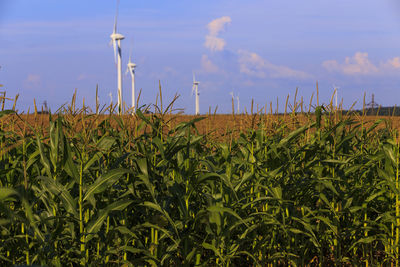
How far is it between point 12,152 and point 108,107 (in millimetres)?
2201

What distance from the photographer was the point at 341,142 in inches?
240

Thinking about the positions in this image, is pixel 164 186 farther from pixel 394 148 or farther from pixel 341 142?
pixel 394 148

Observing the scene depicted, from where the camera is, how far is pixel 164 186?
4.79 meters

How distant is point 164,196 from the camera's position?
4.82m

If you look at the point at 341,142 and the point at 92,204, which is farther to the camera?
the point at 341,142

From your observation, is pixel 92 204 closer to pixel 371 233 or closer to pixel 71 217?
pixel 71 217

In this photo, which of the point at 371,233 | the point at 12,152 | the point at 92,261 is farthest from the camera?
the point at 371,233

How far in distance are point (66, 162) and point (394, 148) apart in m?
4.87

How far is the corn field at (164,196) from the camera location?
4176mm

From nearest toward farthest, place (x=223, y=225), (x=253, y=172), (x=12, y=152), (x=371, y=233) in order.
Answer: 1. (x=223, y=225)
2. (x=253, y=172)
3. (x=12, y=152)
4. (x=371, y=233)

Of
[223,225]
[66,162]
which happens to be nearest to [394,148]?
[223,225]

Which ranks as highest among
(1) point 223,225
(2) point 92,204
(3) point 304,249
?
(2) point 92,204

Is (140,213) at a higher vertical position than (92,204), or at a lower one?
lower

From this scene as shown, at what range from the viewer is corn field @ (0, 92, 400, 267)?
418 centimetres
